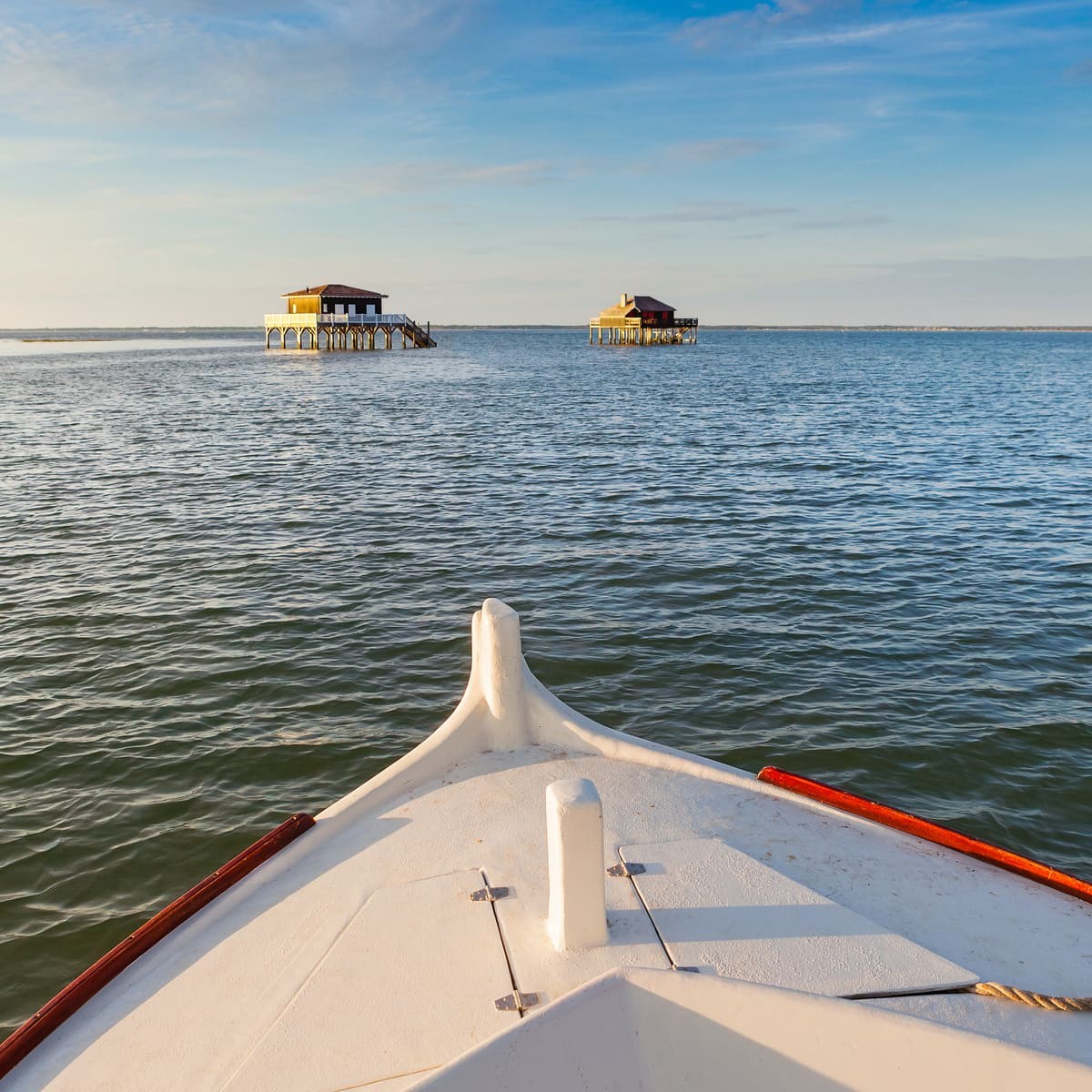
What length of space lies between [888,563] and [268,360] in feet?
271

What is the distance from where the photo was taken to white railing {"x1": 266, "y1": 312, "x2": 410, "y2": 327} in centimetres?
8506

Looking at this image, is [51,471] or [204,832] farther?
[51,471]

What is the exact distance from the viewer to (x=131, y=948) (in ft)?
16.5

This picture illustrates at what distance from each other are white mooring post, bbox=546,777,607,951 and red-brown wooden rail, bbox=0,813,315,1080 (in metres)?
2.23

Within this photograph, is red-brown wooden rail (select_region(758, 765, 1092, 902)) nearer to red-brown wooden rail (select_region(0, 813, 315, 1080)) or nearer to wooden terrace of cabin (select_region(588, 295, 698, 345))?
red-brown wooden rail (select_region(0, 813, 315, 1080))

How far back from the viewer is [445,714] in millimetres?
10336

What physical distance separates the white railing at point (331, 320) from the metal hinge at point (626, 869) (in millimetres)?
85570

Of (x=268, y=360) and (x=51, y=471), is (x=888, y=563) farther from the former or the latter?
(x=268, y=360)

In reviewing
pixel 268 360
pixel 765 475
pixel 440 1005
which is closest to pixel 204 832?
pixel 440 1005

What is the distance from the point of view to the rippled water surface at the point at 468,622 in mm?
8562

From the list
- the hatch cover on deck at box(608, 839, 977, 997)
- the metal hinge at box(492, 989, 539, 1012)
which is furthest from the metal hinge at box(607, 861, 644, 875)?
the metal hinge at box(492, 989, 539, 1012)

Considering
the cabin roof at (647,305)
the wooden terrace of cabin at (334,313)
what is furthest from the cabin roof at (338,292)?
the cabin roof at (647,305)

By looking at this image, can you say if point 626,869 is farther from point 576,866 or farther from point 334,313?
point 334,313

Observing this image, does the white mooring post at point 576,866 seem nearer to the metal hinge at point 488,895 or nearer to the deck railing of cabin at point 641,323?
the metal hinge at point 488,895
